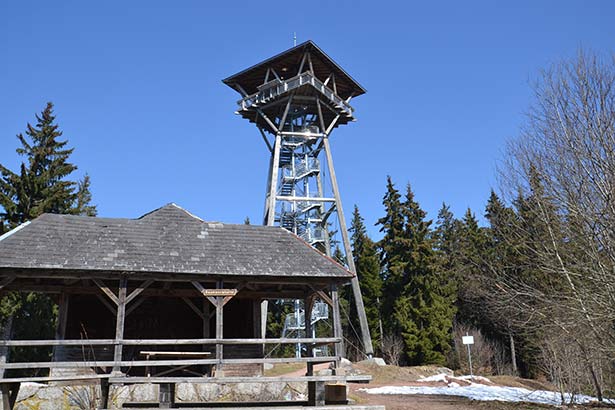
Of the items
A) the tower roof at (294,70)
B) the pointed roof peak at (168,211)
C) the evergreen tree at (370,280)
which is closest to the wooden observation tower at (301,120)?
the tower roof at (294,70)

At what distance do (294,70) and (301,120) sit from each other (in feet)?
9.48

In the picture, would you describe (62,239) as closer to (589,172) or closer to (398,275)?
(589,172)

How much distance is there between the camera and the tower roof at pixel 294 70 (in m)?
28.8

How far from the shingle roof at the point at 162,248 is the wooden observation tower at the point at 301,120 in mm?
10285

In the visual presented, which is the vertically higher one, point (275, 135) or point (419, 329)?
point (275, 135)

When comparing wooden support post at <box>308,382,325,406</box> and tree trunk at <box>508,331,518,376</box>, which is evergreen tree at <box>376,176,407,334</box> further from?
wooden support post at <box>308,382,325,406</box>

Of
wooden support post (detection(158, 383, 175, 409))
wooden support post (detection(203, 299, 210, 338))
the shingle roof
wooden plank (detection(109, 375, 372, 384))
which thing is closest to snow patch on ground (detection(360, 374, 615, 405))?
wooden plank (detection(109, 375, 372, 384))

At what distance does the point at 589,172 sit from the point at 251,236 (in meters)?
10.2

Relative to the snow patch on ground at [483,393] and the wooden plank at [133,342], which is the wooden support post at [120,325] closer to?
the wooden plank at [133,342]

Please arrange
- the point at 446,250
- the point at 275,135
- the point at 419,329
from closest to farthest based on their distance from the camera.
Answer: the point at 275,135 < the point at 419,329 < the point at 446,250

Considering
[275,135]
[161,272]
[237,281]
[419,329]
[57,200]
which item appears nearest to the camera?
[161,272]

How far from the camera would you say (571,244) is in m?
15.4

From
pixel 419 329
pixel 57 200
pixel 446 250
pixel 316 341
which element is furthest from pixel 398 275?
pixel 316 341

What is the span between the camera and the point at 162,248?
15250 mm
